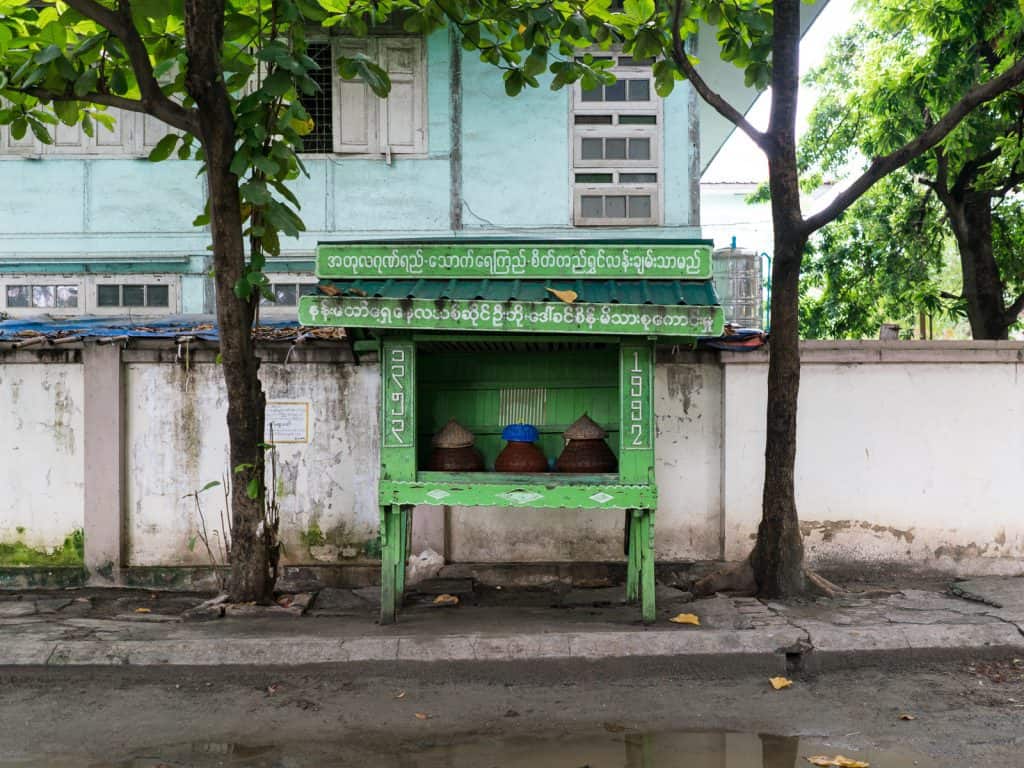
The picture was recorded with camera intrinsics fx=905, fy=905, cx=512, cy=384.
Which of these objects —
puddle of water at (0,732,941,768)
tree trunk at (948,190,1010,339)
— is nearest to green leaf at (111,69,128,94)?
puddle of water at (0,732,941,768)

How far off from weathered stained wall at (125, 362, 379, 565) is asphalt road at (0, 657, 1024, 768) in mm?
2000

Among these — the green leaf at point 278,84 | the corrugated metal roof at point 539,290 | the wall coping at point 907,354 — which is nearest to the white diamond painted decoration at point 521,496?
the corrugated metal roof at point 539,290

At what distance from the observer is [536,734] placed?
461cm

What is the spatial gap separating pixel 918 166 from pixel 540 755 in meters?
10.8

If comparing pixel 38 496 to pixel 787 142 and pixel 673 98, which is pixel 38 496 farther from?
pixel 673 98

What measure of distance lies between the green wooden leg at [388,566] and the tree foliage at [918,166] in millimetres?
7808

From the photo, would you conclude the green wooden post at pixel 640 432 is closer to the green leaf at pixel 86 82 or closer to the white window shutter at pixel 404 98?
the green leaf at pixel 86 82

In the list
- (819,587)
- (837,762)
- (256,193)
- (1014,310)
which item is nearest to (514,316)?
(256,193)

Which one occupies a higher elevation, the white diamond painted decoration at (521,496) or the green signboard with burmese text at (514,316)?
the green signboard with burmese text at (514,316)

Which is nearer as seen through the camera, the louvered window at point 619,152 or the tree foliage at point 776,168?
the tree foliage at point 776,168

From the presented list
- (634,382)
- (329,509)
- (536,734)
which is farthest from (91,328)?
(536,734)

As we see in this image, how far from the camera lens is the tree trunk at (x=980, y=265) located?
40.1 ft

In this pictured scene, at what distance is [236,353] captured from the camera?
628 centimetres

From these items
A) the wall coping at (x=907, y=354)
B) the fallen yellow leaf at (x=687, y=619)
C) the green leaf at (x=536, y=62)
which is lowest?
the fallen yellow leaf at (x=687, y=619)
